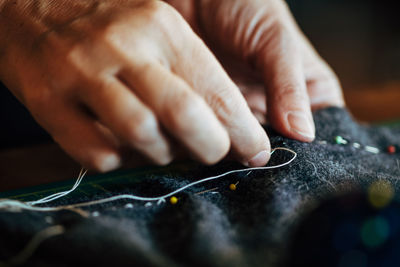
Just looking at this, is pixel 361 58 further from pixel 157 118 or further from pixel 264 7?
pixel 157 118

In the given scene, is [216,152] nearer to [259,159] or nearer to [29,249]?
[259,159]

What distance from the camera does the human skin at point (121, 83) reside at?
0.48 meters

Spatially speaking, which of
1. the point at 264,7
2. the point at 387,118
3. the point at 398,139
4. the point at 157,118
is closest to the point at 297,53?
the point at 264,7

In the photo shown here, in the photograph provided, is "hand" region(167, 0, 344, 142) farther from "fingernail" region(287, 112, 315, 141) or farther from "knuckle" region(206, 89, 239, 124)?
"knuckle" region(206, 89, 239, 124)

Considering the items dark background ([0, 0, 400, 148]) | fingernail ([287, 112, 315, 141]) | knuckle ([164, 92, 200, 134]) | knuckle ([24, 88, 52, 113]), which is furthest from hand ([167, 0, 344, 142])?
dark background ([0, 0, 400, 148])

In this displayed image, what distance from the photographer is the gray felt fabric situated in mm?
369

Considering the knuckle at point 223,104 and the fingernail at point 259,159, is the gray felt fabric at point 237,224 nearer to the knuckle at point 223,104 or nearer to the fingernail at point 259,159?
the fingernail at point 259,159

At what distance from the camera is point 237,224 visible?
0.49 m

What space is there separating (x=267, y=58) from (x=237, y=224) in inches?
23.0

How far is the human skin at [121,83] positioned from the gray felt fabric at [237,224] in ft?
0.26

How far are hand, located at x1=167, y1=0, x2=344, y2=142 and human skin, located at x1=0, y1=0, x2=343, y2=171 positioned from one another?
0.37 feet

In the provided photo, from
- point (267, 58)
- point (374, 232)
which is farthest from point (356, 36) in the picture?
point (374, 232)

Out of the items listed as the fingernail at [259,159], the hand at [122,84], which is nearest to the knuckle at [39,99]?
the hand at [122,84]

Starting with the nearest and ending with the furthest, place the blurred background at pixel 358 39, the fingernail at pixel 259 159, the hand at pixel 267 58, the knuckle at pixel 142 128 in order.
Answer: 1. the knuckle at pixel 142 128
2. the fingernail at pixel 259 159
3. the hand at pixel 267 58
4. the blurred background at pixel 358 39
